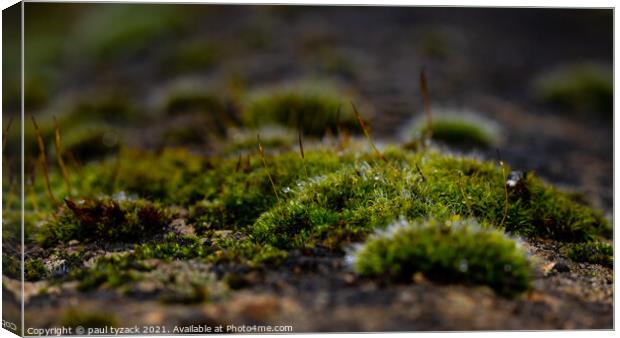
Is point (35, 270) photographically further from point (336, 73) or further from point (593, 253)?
point (336, 73)

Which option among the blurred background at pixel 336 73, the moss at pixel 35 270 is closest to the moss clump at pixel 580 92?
the blurred background at pixel 336 73

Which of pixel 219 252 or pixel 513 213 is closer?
pixel 219 252

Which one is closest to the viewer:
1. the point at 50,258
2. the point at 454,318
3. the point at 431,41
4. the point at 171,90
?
the point at 454,318

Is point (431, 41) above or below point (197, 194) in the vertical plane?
above

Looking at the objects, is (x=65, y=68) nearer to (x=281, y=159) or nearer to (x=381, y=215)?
(x=281, y=159)

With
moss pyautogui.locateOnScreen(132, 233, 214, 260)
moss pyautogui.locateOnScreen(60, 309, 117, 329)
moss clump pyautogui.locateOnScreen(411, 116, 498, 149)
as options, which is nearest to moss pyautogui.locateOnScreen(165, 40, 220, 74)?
moss clump pyautogui.locateOnScreen(411, 116, 498, 149)

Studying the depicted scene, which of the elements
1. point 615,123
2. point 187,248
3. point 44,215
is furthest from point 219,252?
point 615,123

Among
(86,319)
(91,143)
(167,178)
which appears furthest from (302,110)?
(86,319)
